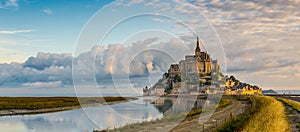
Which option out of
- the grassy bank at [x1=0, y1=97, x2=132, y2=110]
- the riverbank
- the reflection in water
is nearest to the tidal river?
the reflection in water

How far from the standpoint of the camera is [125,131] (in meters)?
27.0

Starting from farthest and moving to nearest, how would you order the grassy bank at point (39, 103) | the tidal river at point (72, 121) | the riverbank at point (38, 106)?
1. the grassy bank at point (39, 103)
2. the riverbank at point (38, 106)
3. the tidal river at point (72, 121)

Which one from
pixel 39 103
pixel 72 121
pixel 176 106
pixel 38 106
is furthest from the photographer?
pixel 39 103

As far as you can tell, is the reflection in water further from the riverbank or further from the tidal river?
the riverbank

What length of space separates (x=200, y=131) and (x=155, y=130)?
13.1 ft

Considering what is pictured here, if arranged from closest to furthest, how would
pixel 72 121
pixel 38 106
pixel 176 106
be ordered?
pixel 72 121 → pixel 38 106 → pixel 176 106

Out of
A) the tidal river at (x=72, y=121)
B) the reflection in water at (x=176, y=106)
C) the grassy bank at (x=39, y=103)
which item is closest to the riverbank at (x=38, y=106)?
the grassy bank at (x=39, y=103)

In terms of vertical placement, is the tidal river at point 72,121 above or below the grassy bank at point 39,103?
below

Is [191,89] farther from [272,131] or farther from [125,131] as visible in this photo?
[272,131]

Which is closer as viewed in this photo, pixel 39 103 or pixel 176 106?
pixel 176 106

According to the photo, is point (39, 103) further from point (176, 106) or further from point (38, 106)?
point (176, 106)

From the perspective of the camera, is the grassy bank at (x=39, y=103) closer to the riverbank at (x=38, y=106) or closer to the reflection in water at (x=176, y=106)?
the riverbank at (x=38, y=106)

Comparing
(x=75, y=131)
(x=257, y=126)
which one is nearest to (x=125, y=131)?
(x=75, y=131)

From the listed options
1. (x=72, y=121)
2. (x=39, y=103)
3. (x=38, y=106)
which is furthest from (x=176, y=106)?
(x=72, y=121)
